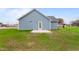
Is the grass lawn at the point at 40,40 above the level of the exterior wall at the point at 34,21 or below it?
below

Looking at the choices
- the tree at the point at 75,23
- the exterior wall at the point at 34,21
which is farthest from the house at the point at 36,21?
the tree at the point at 75,23

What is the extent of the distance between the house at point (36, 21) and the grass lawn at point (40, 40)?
0.05 m

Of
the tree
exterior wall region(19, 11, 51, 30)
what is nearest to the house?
exterior wall region(19, 11, 51, 30)

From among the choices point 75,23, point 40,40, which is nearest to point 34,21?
point 40,40

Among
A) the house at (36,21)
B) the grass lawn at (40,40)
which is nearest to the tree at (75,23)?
the grass lawn at (40,40)

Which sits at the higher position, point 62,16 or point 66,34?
point 62,16

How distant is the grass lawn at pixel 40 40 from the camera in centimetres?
213

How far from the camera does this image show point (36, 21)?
7.06 ft

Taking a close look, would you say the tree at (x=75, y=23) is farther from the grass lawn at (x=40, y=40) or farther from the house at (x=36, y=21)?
the house at (x=36, y=21)
